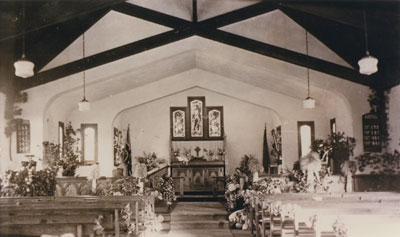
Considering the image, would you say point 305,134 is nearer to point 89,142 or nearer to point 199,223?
point 199,223

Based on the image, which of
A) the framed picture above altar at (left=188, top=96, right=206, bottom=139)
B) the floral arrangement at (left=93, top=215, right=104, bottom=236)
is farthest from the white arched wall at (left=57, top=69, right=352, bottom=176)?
the floral arrangement at (left=93, top=215, right=104, bottom=236)

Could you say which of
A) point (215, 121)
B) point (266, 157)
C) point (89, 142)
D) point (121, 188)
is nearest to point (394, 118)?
point (266, 157)

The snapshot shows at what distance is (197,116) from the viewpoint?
57.1 feet

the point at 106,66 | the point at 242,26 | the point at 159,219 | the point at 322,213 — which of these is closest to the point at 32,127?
the point at 106,66

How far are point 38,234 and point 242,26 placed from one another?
7177 mm

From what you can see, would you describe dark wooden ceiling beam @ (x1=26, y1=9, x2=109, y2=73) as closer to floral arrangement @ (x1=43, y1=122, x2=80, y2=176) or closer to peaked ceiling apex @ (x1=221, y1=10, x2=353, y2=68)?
floral arrangement @ (x1=43, y1=122, x2=80, y2=176)

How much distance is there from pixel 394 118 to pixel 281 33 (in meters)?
3.65

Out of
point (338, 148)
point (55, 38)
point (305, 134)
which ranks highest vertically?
point (55, 38)

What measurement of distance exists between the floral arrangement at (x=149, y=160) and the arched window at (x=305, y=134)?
535 cm

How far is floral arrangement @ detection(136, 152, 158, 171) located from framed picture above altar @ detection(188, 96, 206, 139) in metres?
1.70

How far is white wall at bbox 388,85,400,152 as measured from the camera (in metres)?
11.1

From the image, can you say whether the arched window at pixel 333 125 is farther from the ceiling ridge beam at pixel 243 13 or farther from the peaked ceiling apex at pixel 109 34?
the peaked ceiling apex at pixel 109 34

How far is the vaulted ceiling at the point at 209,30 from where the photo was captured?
7.88m

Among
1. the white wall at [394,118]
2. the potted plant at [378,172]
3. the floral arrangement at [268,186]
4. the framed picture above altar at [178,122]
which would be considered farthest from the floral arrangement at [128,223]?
the framed picture above altar at [178,122]
